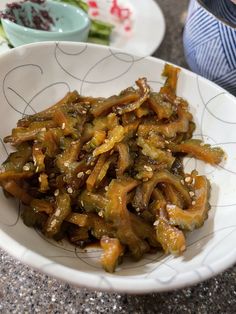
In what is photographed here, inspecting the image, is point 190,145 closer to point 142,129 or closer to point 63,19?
point 142,129

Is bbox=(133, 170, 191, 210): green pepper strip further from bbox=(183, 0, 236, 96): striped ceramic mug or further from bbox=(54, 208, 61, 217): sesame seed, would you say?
bbox=(183, 0, 236, 96): striped ceramic mug

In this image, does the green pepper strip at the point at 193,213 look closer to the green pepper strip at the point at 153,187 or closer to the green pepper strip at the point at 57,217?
the green pepper strip at the point at 153,187

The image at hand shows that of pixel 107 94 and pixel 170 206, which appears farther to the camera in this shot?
pixel 107 94

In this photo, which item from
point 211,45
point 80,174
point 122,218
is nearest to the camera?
point 122,218

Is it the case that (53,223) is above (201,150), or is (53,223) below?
above

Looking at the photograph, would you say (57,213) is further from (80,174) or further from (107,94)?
(107,94)

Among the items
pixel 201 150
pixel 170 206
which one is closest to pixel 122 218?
pixel 170 206

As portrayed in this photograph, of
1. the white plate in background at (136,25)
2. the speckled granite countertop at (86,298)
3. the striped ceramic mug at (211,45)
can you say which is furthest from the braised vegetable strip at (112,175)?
the white plate in background at (136,25)
